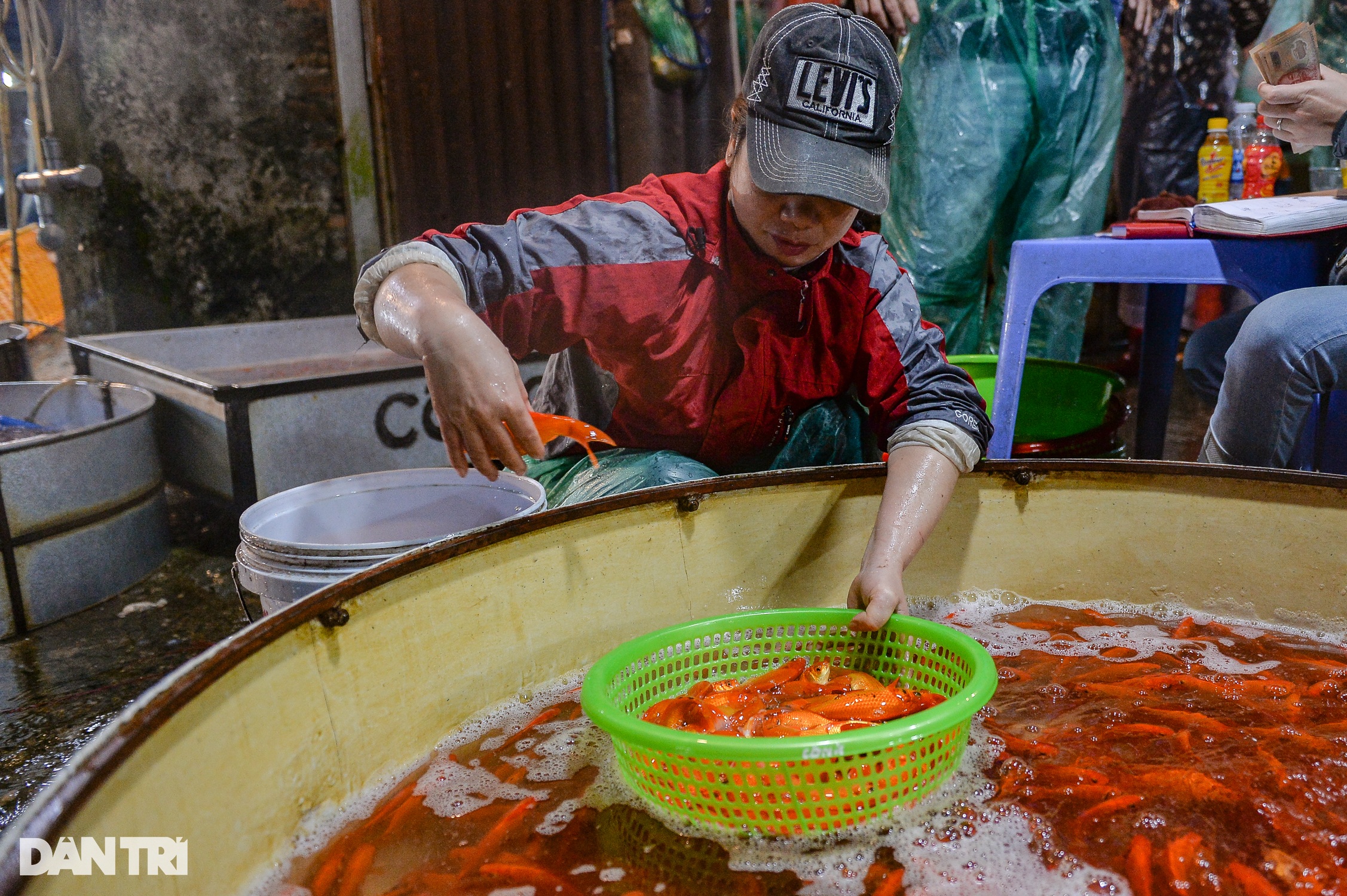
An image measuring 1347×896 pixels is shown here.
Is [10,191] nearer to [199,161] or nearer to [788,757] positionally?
[199,161]

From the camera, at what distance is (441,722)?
4.21 feet

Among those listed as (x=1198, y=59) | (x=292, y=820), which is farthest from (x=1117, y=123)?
(x=292, y=820)

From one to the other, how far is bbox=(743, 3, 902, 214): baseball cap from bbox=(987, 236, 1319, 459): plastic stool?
0.88 m

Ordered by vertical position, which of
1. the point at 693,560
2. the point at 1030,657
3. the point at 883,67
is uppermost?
the point at 883,67

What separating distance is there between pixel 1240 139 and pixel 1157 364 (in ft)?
2.63

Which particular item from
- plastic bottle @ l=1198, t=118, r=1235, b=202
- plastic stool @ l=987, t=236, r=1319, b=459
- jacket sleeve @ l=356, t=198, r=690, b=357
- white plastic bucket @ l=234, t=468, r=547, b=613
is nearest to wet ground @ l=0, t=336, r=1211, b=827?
white plastic bucket @ l=234, t=468, r=547, b=613

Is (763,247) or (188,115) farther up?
(188,115)

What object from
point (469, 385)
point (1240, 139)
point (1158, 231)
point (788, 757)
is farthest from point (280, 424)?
point (1240, 139)

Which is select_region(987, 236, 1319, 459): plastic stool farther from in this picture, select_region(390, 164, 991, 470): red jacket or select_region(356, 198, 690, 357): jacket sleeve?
select_region(356, 198, 690, 357): jacket sleeve

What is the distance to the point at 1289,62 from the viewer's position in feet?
7.00

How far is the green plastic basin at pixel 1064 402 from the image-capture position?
2.43 metres

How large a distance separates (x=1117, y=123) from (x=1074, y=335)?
86cm

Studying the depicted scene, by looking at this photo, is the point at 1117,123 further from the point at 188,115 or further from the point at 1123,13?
the point at 188,115

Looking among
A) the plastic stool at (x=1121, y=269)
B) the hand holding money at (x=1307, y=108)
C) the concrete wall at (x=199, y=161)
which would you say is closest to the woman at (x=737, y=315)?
the plastic stool at (x=1121, y=269)
